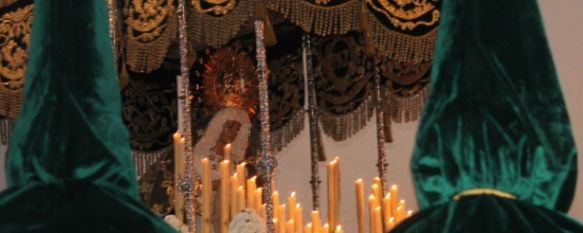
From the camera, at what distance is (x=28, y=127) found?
1.29 metres

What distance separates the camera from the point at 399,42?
2885 millimetres

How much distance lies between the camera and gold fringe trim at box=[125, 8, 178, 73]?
291cm

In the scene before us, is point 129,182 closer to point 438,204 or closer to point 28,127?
point 28,127

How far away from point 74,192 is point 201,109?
2.20m

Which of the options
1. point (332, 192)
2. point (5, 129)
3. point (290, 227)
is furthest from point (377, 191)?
point (5, 129)

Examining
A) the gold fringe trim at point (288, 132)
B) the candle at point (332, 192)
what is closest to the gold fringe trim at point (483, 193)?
the candle at point (332, 192)

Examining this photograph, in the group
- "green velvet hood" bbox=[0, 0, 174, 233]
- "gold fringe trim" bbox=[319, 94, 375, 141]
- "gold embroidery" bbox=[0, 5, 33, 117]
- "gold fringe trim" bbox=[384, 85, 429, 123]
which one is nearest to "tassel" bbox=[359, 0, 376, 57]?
"gold fringe trim" bbox=[384, 85, 429, 123]

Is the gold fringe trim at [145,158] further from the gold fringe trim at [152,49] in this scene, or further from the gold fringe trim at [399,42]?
the gold fringe trim at [399,42]

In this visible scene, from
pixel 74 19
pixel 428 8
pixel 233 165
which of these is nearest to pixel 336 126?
pixel 233 165

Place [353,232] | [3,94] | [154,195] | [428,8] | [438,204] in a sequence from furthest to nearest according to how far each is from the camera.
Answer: [353,232] < [154,195] < [3,94] < [428,8] < [438,204]

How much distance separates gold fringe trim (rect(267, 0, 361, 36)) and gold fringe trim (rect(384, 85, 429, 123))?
489 mm

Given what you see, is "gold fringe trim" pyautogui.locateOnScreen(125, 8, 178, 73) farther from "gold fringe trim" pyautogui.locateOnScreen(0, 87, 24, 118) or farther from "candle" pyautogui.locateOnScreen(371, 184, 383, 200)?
"candle" pyautogui.locateOnScreen(371, 184, 383, 200)

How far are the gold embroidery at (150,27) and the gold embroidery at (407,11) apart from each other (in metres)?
0.46

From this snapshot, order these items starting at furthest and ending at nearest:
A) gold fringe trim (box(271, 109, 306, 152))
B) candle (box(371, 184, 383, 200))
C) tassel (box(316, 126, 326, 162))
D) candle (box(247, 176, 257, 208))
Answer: gold fringe trim (box(271, 109, 306, 152))
tassel (box(316, 126, 326, 162))
candle (box(371, 184, 383, 200))
candle (box(247, 176, 257, 208))
